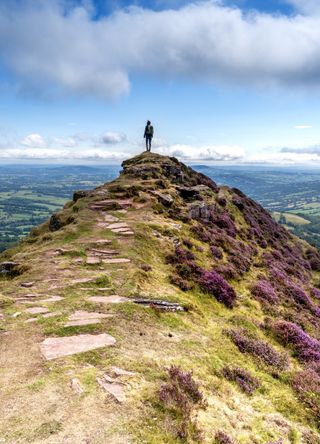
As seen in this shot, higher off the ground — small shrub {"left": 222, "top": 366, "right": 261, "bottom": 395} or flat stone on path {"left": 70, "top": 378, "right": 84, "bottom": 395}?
flat stone on path {"left": 70, "top": 378, "right": 84, "bottom": 395}

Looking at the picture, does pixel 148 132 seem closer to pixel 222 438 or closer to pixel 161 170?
Answer: pixel 161 170

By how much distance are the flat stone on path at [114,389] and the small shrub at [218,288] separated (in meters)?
12.3

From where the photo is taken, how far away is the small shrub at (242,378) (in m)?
12.5

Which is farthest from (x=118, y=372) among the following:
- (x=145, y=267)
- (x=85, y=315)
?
(x=145, y=267)

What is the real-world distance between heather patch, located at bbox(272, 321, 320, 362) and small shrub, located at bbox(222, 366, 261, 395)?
516cm

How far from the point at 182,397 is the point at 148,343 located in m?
3.63

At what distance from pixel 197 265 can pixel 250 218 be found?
1161 inches

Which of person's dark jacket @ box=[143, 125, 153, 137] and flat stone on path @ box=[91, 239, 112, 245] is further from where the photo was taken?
person's dark jacket @ box=[143, 125, 153, 137]

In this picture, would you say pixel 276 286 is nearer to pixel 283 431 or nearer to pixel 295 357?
pixel 295 357

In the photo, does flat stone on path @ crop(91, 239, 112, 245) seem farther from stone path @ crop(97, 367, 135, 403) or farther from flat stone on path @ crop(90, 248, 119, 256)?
stone path @ crop(97, 367, 135, 403)

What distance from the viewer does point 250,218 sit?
51562mm

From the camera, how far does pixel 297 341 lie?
18.4 m

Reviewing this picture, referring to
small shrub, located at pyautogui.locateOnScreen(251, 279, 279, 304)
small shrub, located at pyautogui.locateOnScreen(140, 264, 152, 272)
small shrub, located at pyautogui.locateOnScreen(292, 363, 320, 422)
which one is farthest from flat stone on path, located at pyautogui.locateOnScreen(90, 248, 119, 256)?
small shrub, located at pyautogui.locateOnScreen(292, 363, 320, 422)

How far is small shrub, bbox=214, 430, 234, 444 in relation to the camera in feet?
29.7
